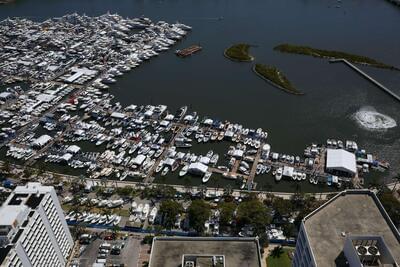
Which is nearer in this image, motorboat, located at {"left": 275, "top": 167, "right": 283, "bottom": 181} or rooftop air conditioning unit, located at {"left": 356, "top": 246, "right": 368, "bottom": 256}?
rooftop air conditioning unit, located at {"left": 356, "top": 246, "right": 368, "bottom": 256}

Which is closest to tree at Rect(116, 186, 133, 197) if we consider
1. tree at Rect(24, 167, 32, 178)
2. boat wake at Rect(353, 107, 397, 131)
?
tree at Rect(24, 167, 32, 178)

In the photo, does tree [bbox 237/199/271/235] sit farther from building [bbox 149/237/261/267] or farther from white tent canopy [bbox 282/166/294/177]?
building [bbox 149/237/261/267]

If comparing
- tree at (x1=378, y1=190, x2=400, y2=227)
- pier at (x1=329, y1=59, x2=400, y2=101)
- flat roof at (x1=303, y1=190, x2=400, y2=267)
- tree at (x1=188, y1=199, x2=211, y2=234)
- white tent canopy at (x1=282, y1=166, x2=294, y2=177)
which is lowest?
white tent canopy at (x1=282, y1=166, x2=294, y2=177)

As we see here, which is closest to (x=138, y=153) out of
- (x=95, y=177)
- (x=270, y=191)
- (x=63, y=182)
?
(x=95, y=177)

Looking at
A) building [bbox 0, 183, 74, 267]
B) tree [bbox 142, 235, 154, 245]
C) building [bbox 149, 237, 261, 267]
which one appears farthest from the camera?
tree [bbox 142, 235, 154, 245]

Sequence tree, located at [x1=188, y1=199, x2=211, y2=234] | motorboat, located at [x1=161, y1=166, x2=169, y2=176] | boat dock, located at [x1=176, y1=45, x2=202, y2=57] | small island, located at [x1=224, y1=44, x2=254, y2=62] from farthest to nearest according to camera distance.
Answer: boat dock, located at [x1=176, y1=45, x2=202, y2=57] → small island, located at [x1=224, y1=44, x2=254, y2=62] → motorboat, located at [x1=161, y1=166, x2=169, y2=176] → tree, located at [x1=188, y1=199, x2=211, y2=234]

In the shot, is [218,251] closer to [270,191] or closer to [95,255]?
[95,255]

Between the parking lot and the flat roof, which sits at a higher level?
the flat roof

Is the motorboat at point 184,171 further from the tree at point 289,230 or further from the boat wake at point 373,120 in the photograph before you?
the boat wake at point 373,120
